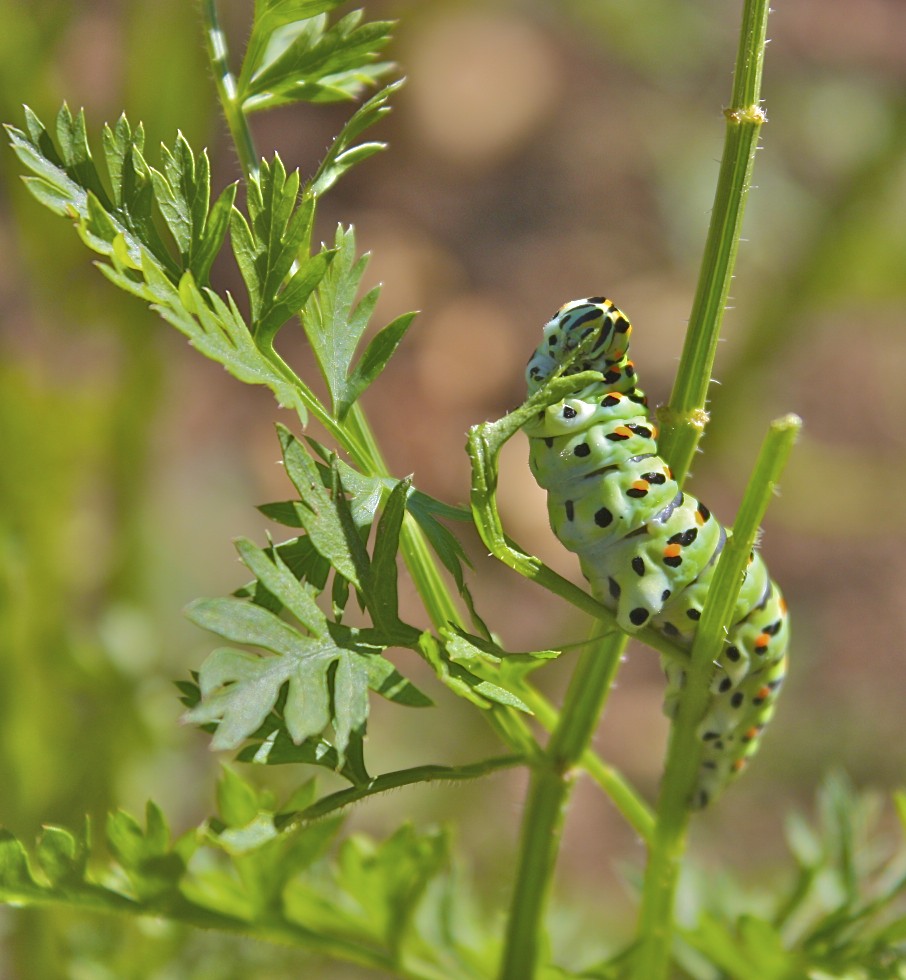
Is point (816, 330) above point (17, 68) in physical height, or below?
above

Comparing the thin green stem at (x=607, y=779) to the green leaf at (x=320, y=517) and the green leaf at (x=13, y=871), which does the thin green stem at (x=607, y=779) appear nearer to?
the green leaf at (x=320, y=517)

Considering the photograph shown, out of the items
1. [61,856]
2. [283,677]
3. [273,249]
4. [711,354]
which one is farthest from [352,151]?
[61,856]

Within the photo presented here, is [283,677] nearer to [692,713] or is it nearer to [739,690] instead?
[692,713]

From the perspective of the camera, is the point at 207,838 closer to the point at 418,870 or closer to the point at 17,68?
the point at 418,870

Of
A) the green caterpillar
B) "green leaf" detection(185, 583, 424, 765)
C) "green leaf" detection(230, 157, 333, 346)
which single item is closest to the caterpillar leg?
the green caterpillar

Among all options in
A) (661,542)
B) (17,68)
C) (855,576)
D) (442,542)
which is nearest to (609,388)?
(661,542)

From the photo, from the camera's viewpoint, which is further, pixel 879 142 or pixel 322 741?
pixel 879 142
